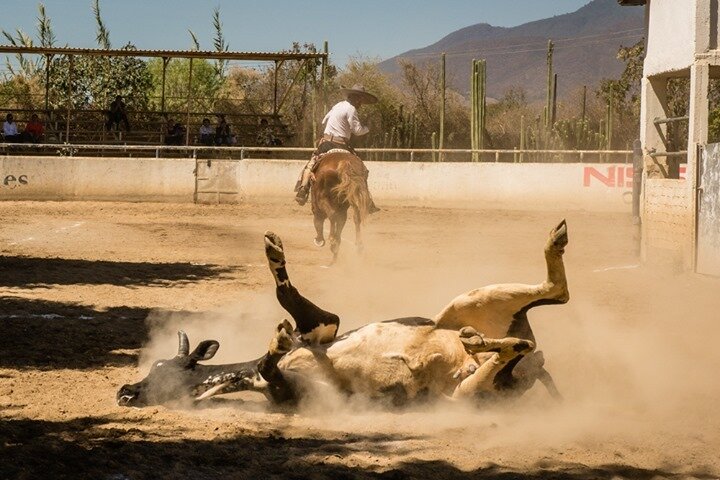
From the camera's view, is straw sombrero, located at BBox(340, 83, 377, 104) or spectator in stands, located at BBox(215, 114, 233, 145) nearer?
straw sombrero, located at BBox(340, 83, 377, 104)

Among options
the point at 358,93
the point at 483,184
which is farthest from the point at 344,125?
the point at 483,184

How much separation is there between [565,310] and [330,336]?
397cm

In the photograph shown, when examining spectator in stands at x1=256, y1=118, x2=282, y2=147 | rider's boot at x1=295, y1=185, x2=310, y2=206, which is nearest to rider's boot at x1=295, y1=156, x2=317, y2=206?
rider's boot at x1=295, y1=185, x2=310, y2=206

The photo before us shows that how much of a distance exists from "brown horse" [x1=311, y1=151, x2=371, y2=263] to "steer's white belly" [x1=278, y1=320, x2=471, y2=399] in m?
8.41

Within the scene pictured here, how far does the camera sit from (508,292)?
6363 millimetres

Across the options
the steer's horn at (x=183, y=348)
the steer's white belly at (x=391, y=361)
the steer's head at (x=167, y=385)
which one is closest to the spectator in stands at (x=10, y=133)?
the steer's horn at (x=183, y=348)

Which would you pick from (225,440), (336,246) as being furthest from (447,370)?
(336,246)

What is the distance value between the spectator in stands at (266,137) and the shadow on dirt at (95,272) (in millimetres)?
20181

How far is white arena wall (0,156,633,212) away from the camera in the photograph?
2636 centimetres

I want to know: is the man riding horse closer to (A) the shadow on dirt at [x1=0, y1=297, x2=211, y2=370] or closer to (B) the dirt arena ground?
(B) the dirt arena ground

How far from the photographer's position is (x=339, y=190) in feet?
49.0

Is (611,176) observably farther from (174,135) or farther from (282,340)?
(282,340)

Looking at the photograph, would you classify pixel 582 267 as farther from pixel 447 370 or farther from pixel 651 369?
pixel 447 370

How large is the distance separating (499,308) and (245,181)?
21.1 meters
